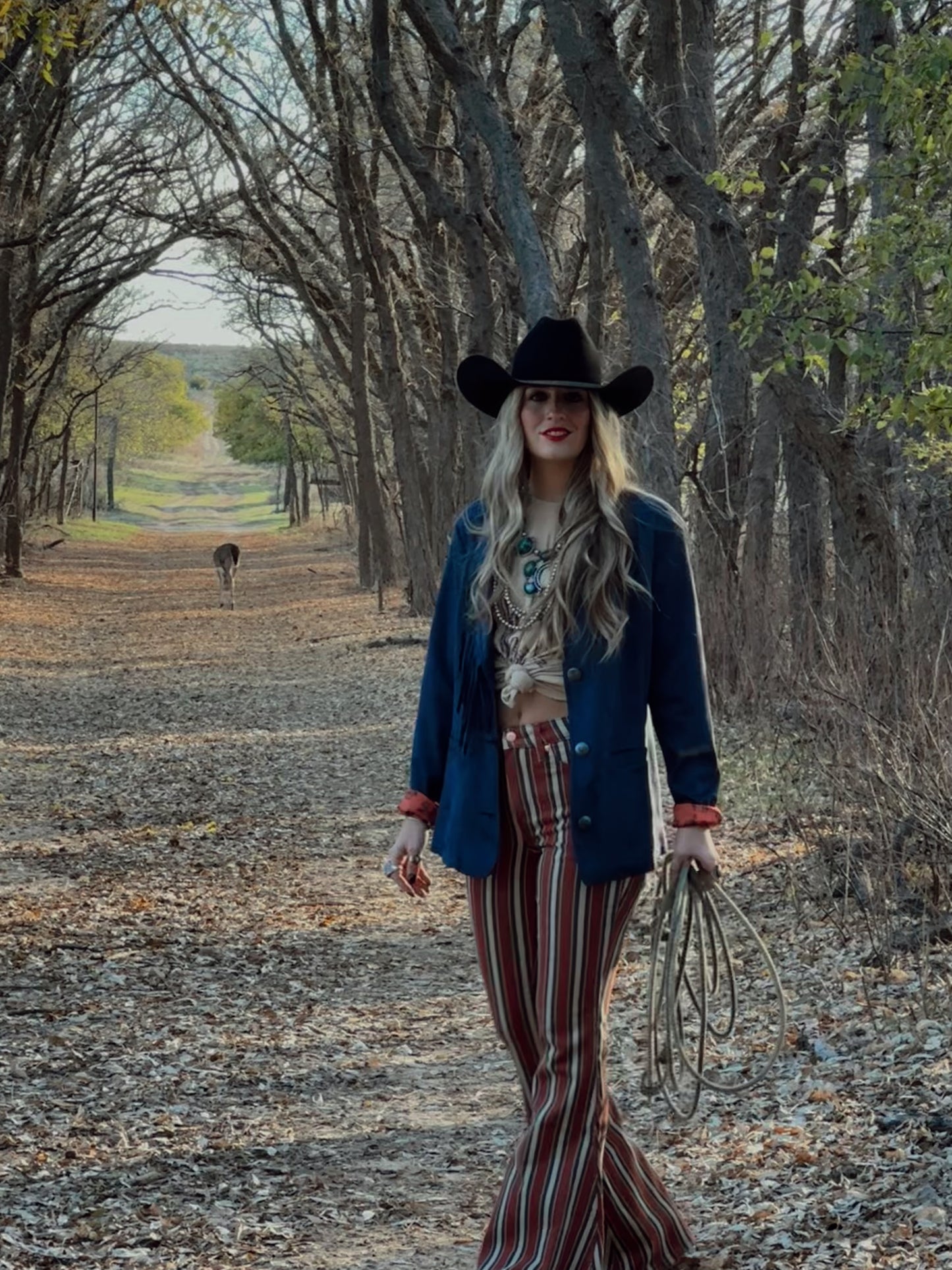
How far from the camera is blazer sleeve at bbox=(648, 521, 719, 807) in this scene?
11.6ft

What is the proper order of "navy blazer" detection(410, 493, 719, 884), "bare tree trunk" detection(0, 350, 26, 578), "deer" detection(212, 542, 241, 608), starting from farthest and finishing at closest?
"bare tree trunk" detection(0, 350, 26, 578)
"deer" detection(212, 542, 241, 608)
"navy blazer" detection(410, 493, 719, 884)

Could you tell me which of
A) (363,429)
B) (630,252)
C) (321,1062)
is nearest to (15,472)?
(363,429)

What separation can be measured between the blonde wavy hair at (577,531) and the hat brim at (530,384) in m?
0.03

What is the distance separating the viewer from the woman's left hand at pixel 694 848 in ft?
11.6

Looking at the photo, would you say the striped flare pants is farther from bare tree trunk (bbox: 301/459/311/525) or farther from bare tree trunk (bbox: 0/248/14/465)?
bare tree trunk (bbox: 301/459/311/525)

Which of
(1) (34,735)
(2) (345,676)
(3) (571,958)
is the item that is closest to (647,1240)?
(3) (571,958)

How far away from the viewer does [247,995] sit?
702 cm

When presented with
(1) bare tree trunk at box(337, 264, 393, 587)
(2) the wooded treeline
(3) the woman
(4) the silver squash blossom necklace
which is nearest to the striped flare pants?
(3) the woman

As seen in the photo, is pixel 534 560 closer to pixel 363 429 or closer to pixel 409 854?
pixel 409 854

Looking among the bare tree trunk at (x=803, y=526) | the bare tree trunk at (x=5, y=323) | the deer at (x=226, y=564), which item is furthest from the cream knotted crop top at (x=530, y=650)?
the deer at (x=226, y=564)

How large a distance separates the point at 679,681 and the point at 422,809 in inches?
25.4

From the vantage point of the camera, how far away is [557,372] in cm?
362

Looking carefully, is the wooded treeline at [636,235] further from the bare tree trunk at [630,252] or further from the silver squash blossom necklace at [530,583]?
the silver squash blossom necklace at [530,583]

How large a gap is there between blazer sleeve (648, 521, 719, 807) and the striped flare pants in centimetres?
24
